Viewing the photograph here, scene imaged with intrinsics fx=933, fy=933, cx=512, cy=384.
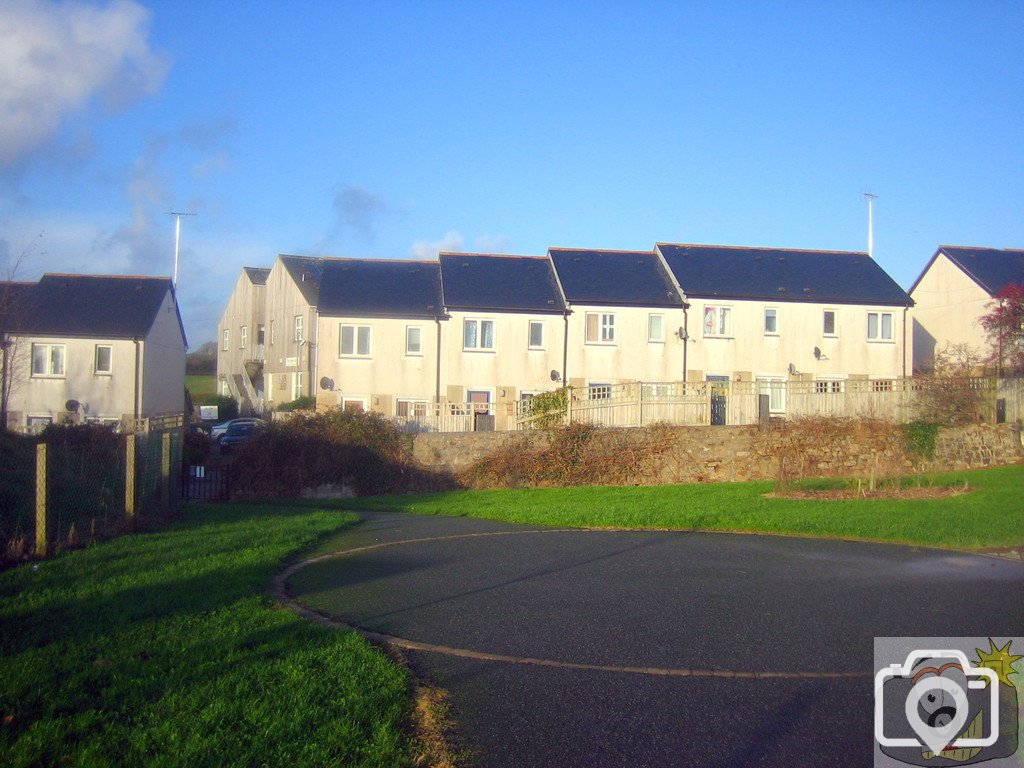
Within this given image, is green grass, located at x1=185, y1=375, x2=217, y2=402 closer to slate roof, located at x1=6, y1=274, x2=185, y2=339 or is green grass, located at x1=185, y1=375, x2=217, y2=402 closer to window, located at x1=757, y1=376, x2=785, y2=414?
slate roof, located at x1=6, y1=274, x2=185, y2=339

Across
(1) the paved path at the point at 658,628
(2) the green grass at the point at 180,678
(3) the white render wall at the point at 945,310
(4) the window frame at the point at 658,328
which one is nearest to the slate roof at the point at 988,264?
(3) the white render wall at the point at 945,310

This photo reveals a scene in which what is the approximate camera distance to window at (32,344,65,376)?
40.4 meters

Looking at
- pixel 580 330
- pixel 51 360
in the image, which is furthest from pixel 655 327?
pixel 51 360

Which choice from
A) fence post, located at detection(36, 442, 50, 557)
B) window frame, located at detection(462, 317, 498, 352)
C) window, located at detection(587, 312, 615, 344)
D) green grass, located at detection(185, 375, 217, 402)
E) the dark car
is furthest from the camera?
green grass, located at detection(185, 375, 217, 402)

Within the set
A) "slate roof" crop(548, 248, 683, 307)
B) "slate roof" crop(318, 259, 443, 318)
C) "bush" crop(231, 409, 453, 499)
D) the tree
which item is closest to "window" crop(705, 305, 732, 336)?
"slate roof" crop(548, 248, 683, 307)

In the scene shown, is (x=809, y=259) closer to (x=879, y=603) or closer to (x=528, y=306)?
(x=528, y=306)

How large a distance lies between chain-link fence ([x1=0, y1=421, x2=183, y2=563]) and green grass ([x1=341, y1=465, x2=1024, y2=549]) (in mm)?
6238

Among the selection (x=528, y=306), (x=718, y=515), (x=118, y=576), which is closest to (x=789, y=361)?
(x=528, y=306)

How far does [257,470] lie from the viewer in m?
27.7

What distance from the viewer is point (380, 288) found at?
4097 centimetres

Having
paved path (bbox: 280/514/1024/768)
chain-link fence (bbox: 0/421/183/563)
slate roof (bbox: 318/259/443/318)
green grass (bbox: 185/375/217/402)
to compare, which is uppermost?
slate roof (bbox: 318/259/443/318)

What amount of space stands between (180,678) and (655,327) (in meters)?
34.3

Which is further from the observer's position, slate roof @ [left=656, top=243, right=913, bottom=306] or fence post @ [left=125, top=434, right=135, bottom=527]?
slate roof @ [left=656, top=243, right=913, bottom=306]

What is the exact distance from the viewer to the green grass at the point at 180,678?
16.6 ft
